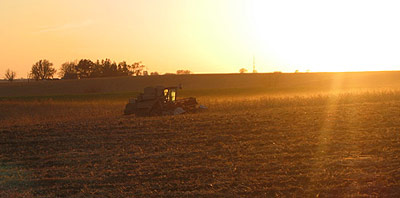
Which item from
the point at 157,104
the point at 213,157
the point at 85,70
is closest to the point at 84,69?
the point at 85,70

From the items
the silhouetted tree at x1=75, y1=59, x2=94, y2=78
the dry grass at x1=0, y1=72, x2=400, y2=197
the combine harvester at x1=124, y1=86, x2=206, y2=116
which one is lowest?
the dry grass at x1=0, y1=72, x2=400, y2=197

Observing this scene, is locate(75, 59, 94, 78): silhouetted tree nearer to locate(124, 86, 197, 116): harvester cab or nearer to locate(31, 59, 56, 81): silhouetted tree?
locate(31, 59, 56, 81): silhouetted tree

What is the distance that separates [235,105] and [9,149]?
16377mm

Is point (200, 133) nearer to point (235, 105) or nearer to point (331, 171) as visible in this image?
point (331, 171)

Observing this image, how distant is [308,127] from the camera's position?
13.3 metres

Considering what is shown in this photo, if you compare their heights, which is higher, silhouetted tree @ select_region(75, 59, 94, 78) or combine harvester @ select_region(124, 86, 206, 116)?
silhouetted tree @ select_region(75, 59, 94, 78)

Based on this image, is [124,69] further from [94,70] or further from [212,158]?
[212,158]

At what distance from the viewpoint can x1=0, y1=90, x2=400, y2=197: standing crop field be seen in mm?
7195

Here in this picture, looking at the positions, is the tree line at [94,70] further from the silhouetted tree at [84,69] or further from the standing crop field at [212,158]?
the standing crop field at [212,158]

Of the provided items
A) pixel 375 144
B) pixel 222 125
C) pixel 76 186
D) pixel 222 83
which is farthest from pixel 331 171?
pixel 222 83

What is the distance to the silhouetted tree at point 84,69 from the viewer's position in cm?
9488

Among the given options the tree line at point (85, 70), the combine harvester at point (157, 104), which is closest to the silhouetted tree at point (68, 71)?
the tree line at point (85, 70)

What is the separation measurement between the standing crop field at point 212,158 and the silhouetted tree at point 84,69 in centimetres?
8178

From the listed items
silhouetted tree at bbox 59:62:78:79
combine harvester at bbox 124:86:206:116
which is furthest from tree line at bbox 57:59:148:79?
combine harvester at bbox 124:86:206:116
